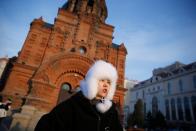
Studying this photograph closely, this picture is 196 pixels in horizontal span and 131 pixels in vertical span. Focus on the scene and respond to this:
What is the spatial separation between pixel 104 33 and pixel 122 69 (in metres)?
5.51

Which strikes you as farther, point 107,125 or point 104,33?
point 104,33

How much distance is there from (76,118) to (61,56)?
43.4ft

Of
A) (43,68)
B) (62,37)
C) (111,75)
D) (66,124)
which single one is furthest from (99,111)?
(62,37)

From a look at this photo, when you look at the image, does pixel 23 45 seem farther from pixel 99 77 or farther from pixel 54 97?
pixel 99 77

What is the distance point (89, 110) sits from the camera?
2.35 meters

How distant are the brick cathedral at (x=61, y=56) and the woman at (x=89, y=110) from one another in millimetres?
11485

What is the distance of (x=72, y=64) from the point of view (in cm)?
1559

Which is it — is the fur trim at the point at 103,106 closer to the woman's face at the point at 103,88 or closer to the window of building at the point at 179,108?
the woman's face at the point at 103,88

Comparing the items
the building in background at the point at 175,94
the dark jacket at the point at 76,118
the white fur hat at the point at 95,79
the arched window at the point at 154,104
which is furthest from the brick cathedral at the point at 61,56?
the arched window at the point at 154,104

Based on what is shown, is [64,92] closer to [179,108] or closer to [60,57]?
[60,57]

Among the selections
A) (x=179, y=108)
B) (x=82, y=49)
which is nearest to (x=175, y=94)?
(x=179, y=108)

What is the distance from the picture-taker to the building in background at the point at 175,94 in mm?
30923

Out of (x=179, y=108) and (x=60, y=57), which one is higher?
(x=60, y=57)

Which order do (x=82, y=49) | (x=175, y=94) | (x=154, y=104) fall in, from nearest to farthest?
(x=82, y=49) < (x=175, y=94) < (x=154, y=104)
